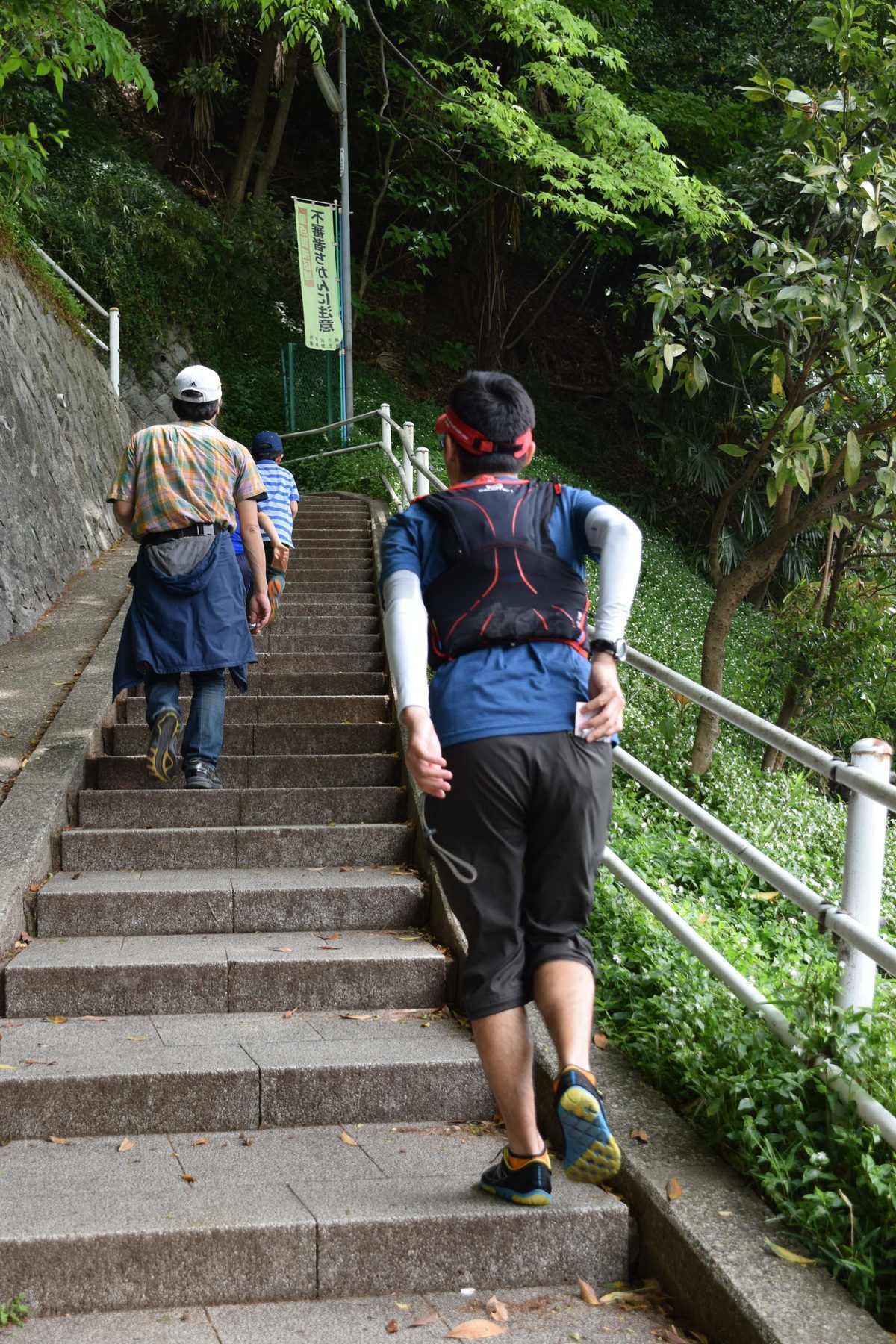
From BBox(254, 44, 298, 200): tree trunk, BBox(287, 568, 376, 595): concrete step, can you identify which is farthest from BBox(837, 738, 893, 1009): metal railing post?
BBox(254, 44, 298, 200): tree trunk

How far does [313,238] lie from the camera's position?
17250 millimetres

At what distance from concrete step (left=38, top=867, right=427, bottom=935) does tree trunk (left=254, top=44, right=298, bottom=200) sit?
1823 centimetres

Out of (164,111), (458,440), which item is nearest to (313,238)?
(164,111)

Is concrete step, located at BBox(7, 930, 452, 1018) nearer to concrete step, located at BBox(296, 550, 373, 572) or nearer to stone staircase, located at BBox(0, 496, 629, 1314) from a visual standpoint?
stone staircase, located at BBox(0, 496, 629, 1314)

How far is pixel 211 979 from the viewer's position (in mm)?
3773

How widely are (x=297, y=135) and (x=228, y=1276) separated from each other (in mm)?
23493

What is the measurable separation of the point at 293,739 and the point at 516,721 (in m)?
3.26

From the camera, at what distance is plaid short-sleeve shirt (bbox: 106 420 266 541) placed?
4.89m

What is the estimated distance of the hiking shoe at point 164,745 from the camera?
4832 millimetres

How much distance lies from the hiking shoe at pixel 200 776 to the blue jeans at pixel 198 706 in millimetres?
18

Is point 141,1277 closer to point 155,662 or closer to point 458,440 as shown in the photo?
point 458,440

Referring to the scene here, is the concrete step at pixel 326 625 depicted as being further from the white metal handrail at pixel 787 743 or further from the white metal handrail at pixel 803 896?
the white metal handrail at pixel 803 896

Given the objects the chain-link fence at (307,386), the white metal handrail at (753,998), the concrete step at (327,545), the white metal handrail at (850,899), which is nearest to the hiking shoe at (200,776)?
the white metal handrail at (753,998)

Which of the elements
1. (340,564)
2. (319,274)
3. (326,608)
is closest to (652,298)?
(326,608)
